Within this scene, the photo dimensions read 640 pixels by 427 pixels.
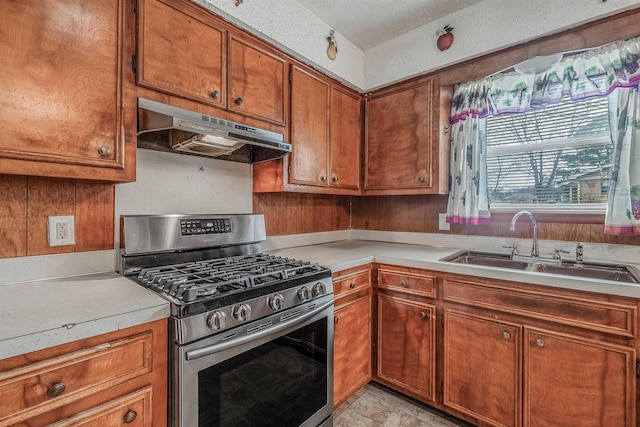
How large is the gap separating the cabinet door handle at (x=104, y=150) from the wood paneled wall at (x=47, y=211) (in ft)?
0.95

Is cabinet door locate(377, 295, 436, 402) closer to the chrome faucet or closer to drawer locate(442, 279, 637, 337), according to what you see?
drawer locate(442, 279, 637, 337)

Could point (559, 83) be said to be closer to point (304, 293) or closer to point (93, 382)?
point (304, 293)

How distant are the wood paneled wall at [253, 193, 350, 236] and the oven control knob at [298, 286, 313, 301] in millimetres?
819

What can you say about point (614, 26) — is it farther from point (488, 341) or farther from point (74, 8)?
point (74, 8)

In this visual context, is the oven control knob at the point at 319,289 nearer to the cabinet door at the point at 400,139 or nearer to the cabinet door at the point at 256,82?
the cabinet door at the point at 256,82

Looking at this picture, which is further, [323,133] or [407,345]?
[323,133]

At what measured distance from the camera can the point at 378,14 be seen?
6.72 ft

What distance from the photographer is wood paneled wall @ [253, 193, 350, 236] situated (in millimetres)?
2164

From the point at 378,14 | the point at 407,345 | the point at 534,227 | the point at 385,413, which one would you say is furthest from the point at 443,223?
the point at 378,14

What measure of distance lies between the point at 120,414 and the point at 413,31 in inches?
103

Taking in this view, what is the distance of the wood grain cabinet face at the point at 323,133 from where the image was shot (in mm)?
1961

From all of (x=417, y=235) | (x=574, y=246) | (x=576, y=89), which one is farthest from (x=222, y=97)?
(x=574, y=246)

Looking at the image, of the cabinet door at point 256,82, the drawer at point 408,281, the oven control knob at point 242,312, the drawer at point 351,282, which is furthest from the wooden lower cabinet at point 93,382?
the drawer at point 408,281

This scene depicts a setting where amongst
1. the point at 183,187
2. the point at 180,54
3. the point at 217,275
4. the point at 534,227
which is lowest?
the point at 217,275
